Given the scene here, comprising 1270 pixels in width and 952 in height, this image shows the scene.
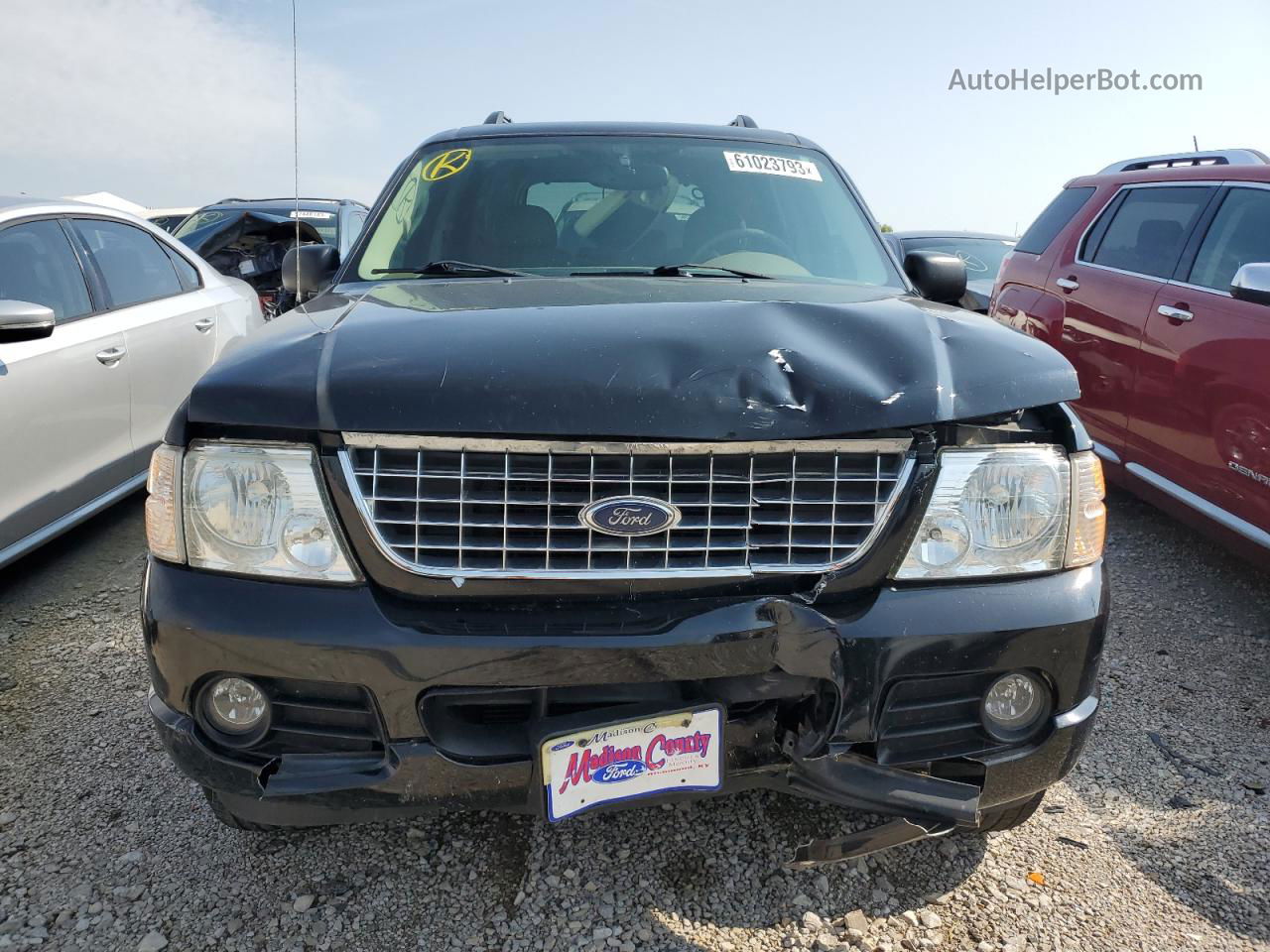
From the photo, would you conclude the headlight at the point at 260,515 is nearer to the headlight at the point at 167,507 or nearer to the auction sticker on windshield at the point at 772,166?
the headlight at the point at 167,507

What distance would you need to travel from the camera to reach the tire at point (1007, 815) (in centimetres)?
209

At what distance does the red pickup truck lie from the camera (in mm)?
3441

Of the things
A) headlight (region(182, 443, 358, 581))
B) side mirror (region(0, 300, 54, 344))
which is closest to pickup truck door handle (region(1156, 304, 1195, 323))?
headlight (region(182, 443, 358, 581))

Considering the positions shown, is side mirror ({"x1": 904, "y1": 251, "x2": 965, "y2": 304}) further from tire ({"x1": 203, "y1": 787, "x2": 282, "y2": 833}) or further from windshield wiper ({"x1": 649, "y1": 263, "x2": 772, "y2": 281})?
tire ({"x1": 203, "y1": 787, "x2": 282, "y2": 833})

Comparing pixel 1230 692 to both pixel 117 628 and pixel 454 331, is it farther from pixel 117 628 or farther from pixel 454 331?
pixel 117 628

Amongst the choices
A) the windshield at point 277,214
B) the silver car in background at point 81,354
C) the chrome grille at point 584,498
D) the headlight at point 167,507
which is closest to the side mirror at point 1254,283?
the chrome grille at point 584,498

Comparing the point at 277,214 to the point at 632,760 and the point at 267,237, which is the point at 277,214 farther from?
the point at 632,760

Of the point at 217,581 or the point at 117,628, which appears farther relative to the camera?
the point at 117,628

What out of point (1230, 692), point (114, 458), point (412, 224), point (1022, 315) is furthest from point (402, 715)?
point (1022, 315)

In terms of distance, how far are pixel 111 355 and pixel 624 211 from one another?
2.36 m

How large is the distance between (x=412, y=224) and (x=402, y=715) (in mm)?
1772

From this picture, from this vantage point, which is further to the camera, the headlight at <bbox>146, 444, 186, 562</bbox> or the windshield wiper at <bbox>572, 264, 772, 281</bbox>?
the windshield wiper at <bbox>572, 264, 772, 281</bbox>

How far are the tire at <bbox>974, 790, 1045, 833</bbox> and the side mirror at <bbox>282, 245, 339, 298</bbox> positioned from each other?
2.37m

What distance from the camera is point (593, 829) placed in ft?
7.47
